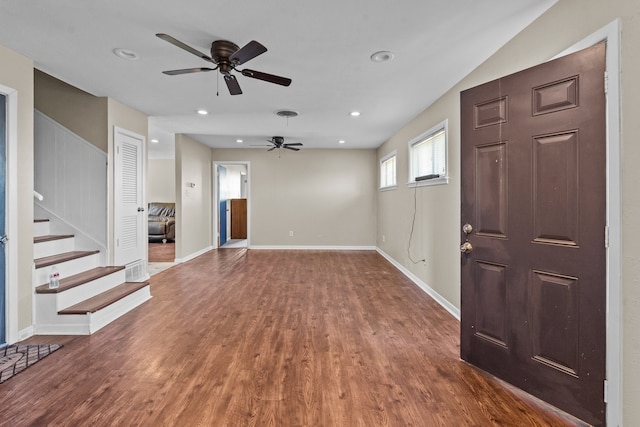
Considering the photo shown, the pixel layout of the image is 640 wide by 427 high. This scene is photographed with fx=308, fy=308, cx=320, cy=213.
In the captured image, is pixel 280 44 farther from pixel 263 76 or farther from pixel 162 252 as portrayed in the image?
pixel 162 252

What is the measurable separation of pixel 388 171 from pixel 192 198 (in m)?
4.19

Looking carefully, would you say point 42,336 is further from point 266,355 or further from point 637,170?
point 637,170

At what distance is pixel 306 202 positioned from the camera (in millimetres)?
7676

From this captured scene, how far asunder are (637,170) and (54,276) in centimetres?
433

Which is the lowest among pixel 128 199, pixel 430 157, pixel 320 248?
pixel 320 248

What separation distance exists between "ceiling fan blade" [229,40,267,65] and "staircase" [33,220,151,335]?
2580 mm

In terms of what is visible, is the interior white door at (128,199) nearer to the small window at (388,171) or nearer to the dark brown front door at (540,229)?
the dark brown front door at (540,229)

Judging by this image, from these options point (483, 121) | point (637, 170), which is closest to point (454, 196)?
point (483, 121)

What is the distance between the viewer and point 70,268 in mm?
3342

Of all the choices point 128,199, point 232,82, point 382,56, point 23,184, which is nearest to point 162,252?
point 128,199

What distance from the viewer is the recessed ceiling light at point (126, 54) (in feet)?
8.58

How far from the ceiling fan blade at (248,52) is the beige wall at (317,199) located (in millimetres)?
5222

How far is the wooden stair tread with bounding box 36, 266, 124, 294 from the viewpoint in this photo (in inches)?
111

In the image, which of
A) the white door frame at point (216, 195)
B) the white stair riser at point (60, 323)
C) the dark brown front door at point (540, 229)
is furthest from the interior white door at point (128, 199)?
the dark brown front door at point (540, 229)
